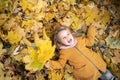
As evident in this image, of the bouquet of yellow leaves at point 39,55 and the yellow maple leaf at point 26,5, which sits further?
the yellow maple leaf at point 26,5

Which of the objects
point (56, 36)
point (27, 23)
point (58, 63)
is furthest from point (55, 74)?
point (27, 23)

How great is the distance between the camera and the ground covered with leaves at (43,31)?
1816 mm

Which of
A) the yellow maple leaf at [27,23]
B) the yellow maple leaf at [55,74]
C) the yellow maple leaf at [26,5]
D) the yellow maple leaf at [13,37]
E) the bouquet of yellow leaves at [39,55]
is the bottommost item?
the yellow maple leaf at [55,74]

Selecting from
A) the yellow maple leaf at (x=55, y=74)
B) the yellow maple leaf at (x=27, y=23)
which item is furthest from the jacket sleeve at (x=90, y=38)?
the yellow maple leaf at (x=27, y=23)

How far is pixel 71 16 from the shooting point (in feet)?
6.44

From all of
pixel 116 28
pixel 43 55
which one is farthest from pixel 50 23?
pixel 116 28

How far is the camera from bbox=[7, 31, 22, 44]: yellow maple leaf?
72.7 inches

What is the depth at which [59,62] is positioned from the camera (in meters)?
1.82

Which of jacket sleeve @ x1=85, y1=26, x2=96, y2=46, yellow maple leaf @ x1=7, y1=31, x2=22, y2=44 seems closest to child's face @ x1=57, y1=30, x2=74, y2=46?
jacket sleeve @ x1=85, y1=26, x2=96, y2=46

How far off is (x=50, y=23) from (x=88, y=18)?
0.23 meters

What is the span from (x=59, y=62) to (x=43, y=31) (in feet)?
0.70

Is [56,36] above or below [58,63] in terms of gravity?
above

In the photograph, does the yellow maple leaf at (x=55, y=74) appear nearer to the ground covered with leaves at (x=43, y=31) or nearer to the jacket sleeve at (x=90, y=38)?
the ground covered with leaves at (x=43, y=31)

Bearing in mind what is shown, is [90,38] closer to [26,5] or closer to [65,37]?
[65,37]
